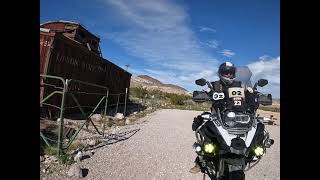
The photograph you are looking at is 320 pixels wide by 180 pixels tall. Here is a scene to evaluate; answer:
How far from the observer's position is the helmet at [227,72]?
464cm

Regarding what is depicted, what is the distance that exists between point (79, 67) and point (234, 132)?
11667 millimetres

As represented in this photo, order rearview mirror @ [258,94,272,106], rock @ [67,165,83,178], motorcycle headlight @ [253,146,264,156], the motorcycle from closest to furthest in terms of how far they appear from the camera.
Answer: the motorcycle → motorcycle headlight @ [253,146,264,156] → rearview mirror @ [258,94,272,106] → rock @ [67,165,83,178]

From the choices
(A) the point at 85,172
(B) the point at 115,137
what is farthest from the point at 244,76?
(B) the point at 115,137

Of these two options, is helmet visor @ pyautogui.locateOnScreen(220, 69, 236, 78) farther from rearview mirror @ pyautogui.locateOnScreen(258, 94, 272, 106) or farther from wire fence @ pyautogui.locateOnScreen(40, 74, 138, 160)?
wire fence @ pyautogui.locateOnScreen(40, 74, 138, 160)

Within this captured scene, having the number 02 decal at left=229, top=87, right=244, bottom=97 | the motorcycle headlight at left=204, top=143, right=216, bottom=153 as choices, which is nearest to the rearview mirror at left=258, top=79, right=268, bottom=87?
the number 02 decal at left=229, top=87, right=244, bottom=97

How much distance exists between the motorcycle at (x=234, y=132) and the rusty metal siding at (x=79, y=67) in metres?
8.07

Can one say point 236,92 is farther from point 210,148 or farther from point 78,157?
point 78,157

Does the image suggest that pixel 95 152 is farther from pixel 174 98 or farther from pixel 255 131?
pixel 174 98

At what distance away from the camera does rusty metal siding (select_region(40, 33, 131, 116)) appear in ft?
40.3

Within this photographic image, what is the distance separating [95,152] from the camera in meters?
7.58

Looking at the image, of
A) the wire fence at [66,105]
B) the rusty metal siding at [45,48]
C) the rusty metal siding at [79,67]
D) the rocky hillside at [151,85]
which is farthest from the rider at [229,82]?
the rocky hillside at [151,85]

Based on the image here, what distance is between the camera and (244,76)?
4746mm

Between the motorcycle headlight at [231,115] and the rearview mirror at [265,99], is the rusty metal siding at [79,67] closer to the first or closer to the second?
the rearview mirror at [265,99]
